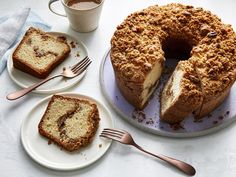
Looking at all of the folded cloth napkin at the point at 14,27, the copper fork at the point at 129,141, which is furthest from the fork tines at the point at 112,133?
the folded cloth napkin at the point at 14,27

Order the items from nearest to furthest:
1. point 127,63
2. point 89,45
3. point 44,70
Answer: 1. point 127,63
2. point 44,70
3. point 89,45

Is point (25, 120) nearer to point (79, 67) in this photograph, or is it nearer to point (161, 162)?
point (79, 67)

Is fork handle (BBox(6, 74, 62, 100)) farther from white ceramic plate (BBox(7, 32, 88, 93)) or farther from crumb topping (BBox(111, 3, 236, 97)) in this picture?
crumb topping (BBox(111, 3, 236, 97))

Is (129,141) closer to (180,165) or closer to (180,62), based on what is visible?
(180,165)

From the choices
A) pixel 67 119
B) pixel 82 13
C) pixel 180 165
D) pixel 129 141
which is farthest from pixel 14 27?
pixel 180 165

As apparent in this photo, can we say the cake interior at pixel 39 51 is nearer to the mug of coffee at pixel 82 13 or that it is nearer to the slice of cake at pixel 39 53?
the slice of cake at pixel 39 53

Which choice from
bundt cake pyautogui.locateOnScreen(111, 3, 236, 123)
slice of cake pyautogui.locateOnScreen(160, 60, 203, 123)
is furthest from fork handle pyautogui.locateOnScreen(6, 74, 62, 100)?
slice of cake pyautogui.locateOnScreen(160, 60, 203, 123)

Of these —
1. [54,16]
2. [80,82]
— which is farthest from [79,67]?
[54,16]
